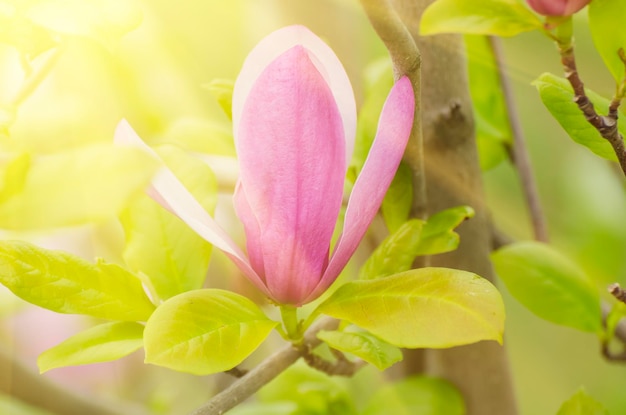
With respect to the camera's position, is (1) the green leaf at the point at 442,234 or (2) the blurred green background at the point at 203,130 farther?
(2) the blurred green background at the point at 203,130

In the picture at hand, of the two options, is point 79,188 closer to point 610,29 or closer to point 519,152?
point 610,29

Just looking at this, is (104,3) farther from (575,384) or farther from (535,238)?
(575,384)

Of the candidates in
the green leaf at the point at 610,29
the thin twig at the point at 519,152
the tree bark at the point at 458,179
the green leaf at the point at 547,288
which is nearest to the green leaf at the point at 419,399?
the tree bark at the point at 458,179

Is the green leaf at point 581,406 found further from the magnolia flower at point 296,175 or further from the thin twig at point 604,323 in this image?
the magnolia flower at point 296,175

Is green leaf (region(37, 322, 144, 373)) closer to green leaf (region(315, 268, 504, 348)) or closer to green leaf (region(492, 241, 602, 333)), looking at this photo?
green leaf (region(315, 268, 504, 348))

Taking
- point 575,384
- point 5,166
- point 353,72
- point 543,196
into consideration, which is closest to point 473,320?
point 5,166

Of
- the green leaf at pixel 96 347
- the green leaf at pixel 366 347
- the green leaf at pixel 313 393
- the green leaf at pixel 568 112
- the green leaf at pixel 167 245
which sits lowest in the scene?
the green leaf at pixel 313 393
